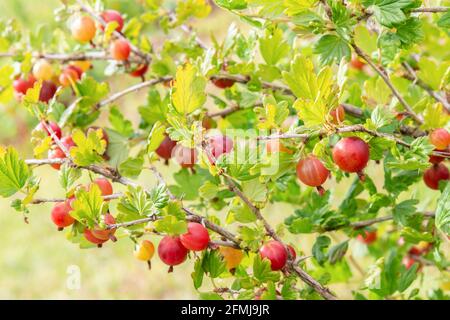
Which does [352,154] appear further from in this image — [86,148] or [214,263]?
[86,148]

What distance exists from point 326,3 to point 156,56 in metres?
0.46

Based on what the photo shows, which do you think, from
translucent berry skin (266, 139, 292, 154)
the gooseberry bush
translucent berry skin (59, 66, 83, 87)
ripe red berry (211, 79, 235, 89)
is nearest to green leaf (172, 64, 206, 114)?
the gooseberry bush

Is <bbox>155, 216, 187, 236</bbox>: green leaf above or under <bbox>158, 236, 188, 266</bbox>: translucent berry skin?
above

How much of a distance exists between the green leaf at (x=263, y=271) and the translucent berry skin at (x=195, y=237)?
0.08 metres

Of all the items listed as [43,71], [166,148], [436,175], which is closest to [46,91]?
[43,71]

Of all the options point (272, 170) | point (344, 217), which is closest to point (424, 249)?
point (344, 217)

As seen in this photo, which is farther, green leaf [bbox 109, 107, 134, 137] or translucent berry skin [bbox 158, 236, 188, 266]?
green leaf [bbox 109, 107, 134, 137]

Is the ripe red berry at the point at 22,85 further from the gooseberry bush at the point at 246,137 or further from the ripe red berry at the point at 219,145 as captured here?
the ripe red berry at the point at 219,145

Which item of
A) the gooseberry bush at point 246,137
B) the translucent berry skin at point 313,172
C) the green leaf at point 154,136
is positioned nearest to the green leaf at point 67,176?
the gooseberry bush at point 246,137

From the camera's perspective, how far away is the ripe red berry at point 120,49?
3.91 feet

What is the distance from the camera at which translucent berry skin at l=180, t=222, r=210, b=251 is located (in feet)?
2.73

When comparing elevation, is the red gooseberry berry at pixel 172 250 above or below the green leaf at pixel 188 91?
below

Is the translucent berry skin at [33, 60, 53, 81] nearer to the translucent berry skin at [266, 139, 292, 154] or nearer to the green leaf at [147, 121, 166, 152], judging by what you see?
the green leaf at [147, 121, 166, 152]
